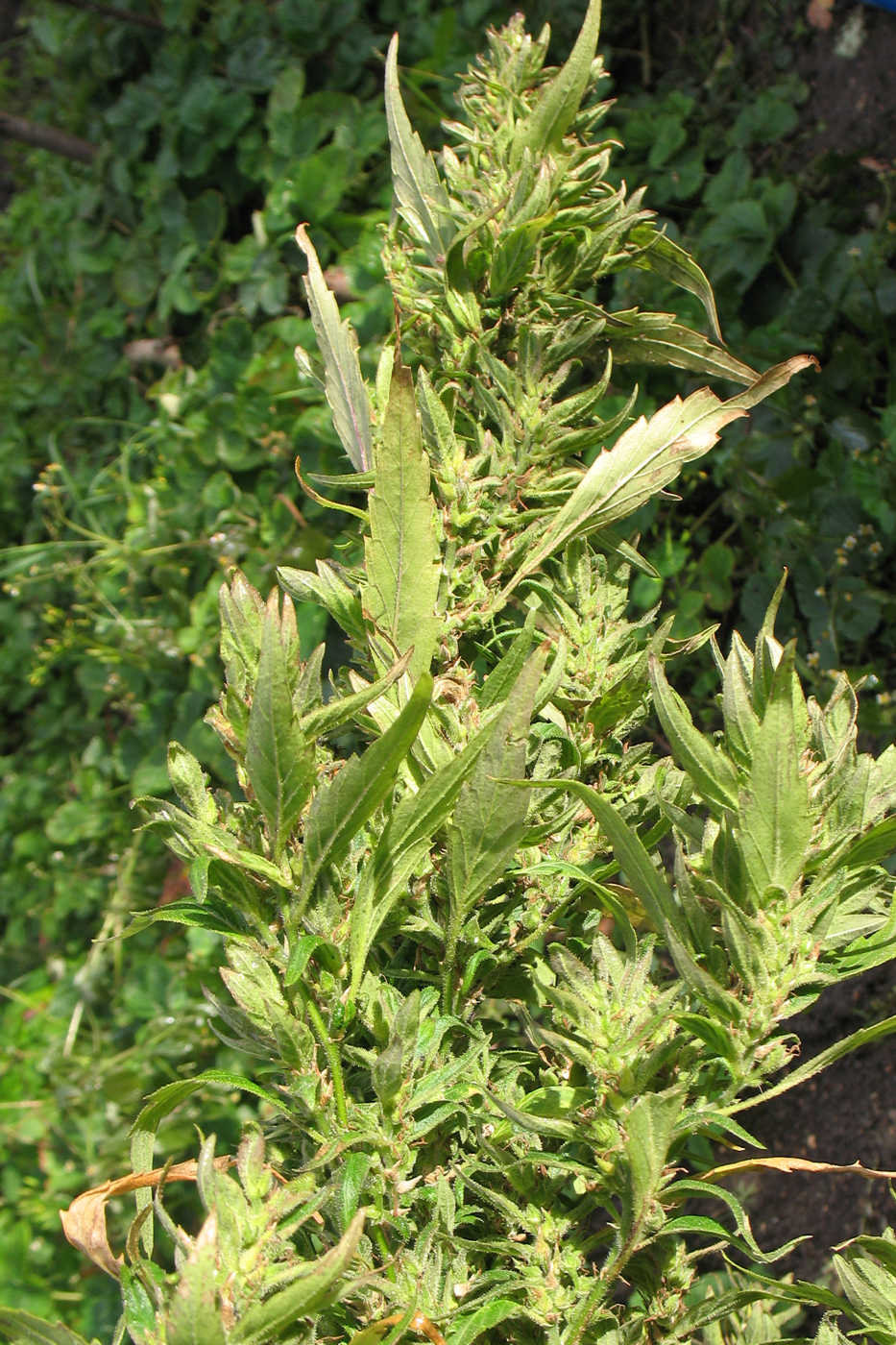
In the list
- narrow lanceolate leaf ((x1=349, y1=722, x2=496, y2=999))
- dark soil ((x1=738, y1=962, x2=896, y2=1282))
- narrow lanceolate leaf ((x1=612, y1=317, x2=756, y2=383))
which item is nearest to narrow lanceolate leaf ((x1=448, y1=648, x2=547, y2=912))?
narrow lanceolate leaf ((x1=349, y1=722, x2=496, y2=999))

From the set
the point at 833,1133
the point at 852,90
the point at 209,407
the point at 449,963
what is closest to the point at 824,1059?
the point at 449,963

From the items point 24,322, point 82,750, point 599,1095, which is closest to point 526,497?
point 599,1095

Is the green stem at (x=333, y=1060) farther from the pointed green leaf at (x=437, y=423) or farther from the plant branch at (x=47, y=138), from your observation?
the plant branch at (x=47, y=138)

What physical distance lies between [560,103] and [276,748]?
574 mm

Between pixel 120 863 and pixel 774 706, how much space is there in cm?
206

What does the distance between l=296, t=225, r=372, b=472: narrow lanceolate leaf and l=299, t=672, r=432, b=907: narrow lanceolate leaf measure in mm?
285

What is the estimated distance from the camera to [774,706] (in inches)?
22.2

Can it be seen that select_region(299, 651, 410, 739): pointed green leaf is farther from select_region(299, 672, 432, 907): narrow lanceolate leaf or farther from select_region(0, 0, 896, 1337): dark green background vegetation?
select_region(0, 0, 896, 1337): dark green background vegetation

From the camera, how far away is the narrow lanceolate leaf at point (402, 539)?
65 centimetres

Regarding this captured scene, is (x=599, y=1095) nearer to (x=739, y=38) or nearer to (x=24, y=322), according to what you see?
(x=739, y=38)

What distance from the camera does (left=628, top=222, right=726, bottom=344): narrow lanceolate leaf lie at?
892 millimetres

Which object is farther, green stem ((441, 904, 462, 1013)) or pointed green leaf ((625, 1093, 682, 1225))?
green stem ((441, 904, 462, 1013))

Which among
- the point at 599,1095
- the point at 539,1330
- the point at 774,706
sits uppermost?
the point at 774,706

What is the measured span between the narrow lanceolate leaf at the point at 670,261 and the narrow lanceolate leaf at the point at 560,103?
99 millimetres
